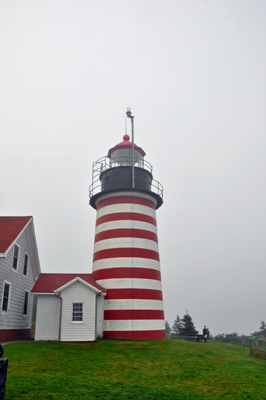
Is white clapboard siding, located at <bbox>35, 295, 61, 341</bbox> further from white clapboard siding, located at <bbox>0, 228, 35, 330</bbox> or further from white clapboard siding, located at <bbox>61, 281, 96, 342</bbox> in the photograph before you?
white clapboard siding, located at <bbox>0, 228, 35, 330</bbox>

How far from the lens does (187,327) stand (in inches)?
1491

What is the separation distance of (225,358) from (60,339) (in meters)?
8.76

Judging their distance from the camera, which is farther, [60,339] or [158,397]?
[60,339]

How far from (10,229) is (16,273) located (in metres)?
2.80

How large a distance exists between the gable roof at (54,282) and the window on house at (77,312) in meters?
1.39

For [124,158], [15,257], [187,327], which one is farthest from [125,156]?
[187,327]

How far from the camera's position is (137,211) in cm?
2270

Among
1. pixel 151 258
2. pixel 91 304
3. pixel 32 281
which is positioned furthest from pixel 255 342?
pixel 32 281

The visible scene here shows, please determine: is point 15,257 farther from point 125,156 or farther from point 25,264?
point 125,156

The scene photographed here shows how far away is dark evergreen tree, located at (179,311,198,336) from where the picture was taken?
37.3m

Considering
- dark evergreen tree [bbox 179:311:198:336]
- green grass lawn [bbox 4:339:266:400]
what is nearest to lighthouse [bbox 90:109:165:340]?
green grass lawn [bbox 4:339:266:400]

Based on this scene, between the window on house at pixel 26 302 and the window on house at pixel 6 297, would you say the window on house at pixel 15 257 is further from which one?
the window on house at pixel 26 302

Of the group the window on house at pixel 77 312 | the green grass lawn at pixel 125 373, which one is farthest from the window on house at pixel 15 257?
the green grass lawn at pixel 125 373

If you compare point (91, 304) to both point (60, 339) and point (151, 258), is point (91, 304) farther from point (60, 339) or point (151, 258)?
point (151, 258)
